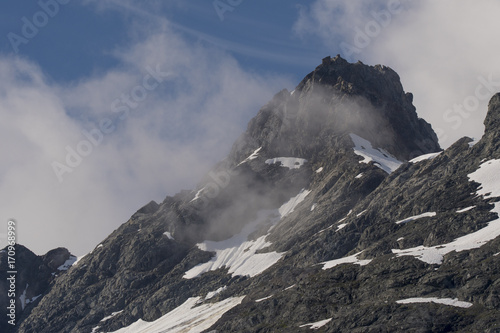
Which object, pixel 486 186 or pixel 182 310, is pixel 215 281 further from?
pixel 486 186

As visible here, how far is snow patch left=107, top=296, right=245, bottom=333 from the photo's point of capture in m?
149

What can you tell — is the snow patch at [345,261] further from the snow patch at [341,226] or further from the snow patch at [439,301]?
the snow patch at [439,301]

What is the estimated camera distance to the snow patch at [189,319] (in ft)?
490

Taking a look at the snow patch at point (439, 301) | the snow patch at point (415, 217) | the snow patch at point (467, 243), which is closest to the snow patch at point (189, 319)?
the snow patch at point (415, 217)

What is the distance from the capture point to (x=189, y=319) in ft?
524

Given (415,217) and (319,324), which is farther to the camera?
(415,217)

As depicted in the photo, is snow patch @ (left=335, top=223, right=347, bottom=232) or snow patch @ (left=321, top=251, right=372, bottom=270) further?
snow patch @ (left=335, top=223, right=347, bottom=232)

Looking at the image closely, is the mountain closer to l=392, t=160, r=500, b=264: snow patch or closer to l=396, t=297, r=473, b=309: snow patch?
l=396, t=297, r=473, b=309: snow patch

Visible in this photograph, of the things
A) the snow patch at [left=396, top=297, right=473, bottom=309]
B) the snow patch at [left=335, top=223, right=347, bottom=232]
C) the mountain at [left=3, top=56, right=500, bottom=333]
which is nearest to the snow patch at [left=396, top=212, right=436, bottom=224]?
the mountain at [left=3, top=56, right=500, bottom=333]

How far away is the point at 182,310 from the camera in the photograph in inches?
6959

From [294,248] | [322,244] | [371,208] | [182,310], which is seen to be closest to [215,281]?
[182,310]

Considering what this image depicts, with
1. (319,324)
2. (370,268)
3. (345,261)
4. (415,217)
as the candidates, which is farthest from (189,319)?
(415,217)

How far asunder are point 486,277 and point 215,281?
96788 mm

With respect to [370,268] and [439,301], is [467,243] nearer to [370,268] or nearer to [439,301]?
[370,268]
